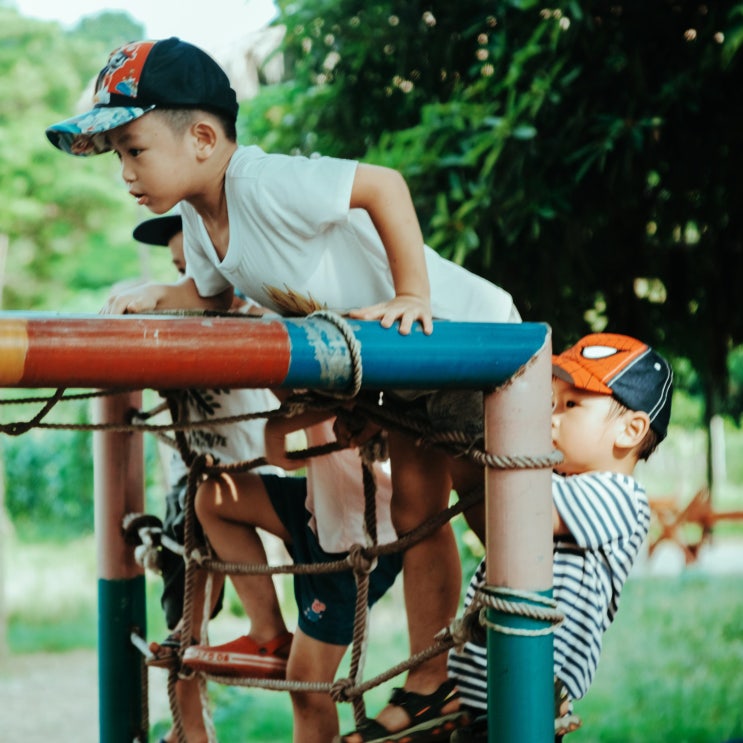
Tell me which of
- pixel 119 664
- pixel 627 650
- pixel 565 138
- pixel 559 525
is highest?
pixel 565 138

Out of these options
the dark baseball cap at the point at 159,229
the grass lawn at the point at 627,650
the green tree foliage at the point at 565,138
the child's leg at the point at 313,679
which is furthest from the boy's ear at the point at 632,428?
the grass lawn at the point at 627,650

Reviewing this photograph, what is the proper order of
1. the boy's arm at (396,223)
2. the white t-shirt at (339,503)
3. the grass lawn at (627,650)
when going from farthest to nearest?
the grass lawn at (627,650) < the white t-shirt at (339,503) < the boy's arm at (396,223)

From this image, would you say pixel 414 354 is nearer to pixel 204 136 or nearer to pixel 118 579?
pixel 204 136

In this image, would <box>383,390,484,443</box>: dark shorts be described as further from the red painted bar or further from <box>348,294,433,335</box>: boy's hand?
the red painted bar

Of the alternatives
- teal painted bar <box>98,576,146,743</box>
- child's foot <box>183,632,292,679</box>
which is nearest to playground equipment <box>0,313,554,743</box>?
child's foot <box>183,632,292,679</box>

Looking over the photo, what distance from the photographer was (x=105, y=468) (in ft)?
5.70

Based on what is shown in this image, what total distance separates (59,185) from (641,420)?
7.63 meters

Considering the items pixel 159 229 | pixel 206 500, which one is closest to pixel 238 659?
pixel 206 500

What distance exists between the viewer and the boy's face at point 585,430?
1209 millimetres

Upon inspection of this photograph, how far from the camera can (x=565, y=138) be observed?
7.95ft

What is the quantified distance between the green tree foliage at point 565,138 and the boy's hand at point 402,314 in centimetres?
133

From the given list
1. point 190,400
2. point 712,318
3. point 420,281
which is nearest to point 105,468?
point 190,400

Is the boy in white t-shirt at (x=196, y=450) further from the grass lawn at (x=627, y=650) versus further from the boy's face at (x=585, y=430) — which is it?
the grass lawn at (x=627, y=650)

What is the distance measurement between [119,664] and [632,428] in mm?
915
